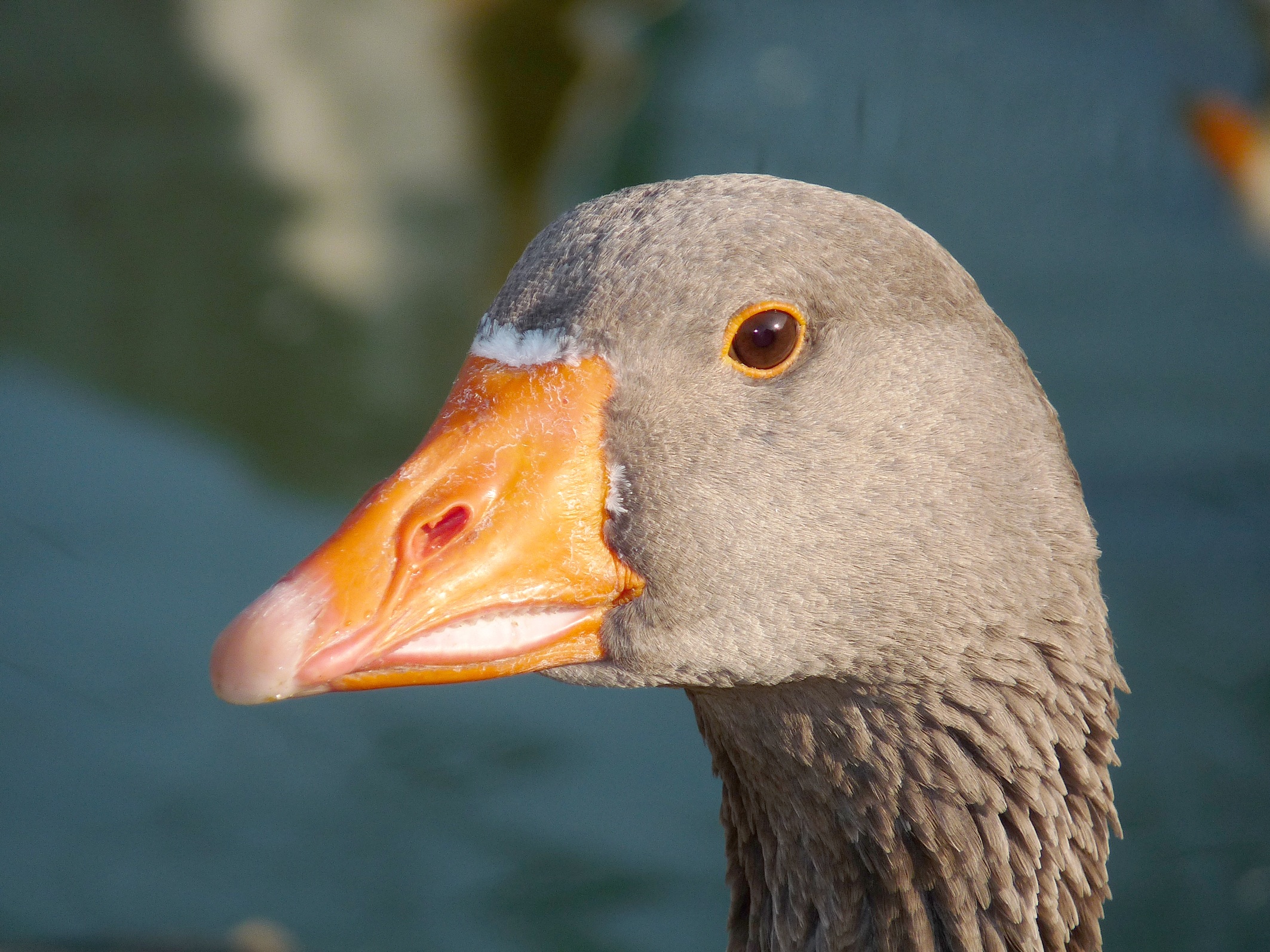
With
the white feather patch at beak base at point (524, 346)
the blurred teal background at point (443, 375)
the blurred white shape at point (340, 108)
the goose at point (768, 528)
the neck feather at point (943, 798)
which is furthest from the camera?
the blurred white shape at point (340, 108)

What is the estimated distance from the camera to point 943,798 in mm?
2223

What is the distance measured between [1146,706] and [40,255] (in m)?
6.51

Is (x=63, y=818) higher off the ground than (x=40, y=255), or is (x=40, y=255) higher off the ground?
(x=40, y=255)

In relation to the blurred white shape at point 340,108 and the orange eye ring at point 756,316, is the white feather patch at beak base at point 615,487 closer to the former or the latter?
the orange eye ring at point 756,316

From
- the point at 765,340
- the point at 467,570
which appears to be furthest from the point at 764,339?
the point at 467,570

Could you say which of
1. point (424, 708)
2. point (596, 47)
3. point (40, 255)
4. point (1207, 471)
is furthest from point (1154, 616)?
point (40, 255)

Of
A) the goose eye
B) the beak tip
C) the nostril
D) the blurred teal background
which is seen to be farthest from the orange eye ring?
the blurred teal background

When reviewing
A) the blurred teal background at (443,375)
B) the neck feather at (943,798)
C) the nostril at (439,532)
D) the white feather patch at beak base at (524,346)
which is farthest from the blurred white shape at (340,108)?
the nostril at (439,532)

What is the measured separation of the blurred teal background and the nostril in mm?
3267

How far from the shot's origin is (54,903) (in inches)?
194

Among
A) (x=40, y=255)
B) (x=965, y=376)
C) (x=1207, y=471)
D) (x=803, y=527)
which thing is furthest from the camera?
(x=40, y=255)

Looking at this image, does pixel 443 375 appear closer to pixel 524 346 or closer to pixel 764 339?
pixel 524 346

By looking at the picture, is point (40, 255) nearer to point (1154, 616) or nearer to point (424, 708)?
point (424, 708)

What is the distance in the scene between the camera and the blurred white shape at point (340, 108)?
7.31m
